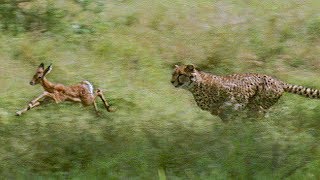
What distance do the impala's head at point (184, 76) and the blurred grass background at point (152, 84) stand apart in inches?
12.7

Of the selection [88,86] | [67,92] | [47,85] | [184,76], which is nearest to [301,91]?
[184,76]

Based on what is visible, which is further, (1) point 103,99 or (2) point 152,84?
(2) point 152,84

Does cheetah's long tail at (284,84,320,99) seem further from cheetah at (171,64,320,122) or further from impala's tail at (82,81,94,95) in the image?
impala's tail at (82,81,94,95)

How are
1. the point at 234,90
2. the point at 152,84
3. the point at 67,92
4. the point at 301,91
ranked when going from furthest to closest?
the point at 152,84 → the point at 67,92 → the point at 301,91 → the point at 234,90

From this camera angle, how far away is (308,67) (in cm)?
1069

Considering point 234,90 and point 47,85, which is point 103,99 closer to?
point 47,85

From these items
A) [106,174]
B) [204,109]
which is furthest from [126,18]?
[106,174]

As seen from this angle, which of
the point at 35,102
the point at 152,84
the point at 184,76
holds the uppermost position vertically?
the point at 184,76

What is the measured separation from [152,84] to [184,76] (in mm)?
1364

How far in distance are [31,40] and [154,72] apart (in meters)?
1.57

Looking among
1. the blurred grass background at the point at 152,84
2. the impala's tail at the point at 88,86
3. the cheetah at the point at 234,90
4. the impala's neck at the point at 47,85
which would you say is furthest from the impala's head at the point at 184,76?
the impala's neck at the point at 47,85

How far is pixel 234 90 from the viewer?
28.9 feet

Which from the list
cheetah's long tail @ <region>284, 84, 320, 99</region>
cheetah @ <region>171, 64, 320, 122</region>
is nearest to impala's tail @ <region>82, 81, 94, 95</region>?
cheetah @ <region>171, 64, 320, 122</region>

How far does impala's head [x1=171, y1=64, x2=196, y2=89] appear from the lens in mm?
8867
